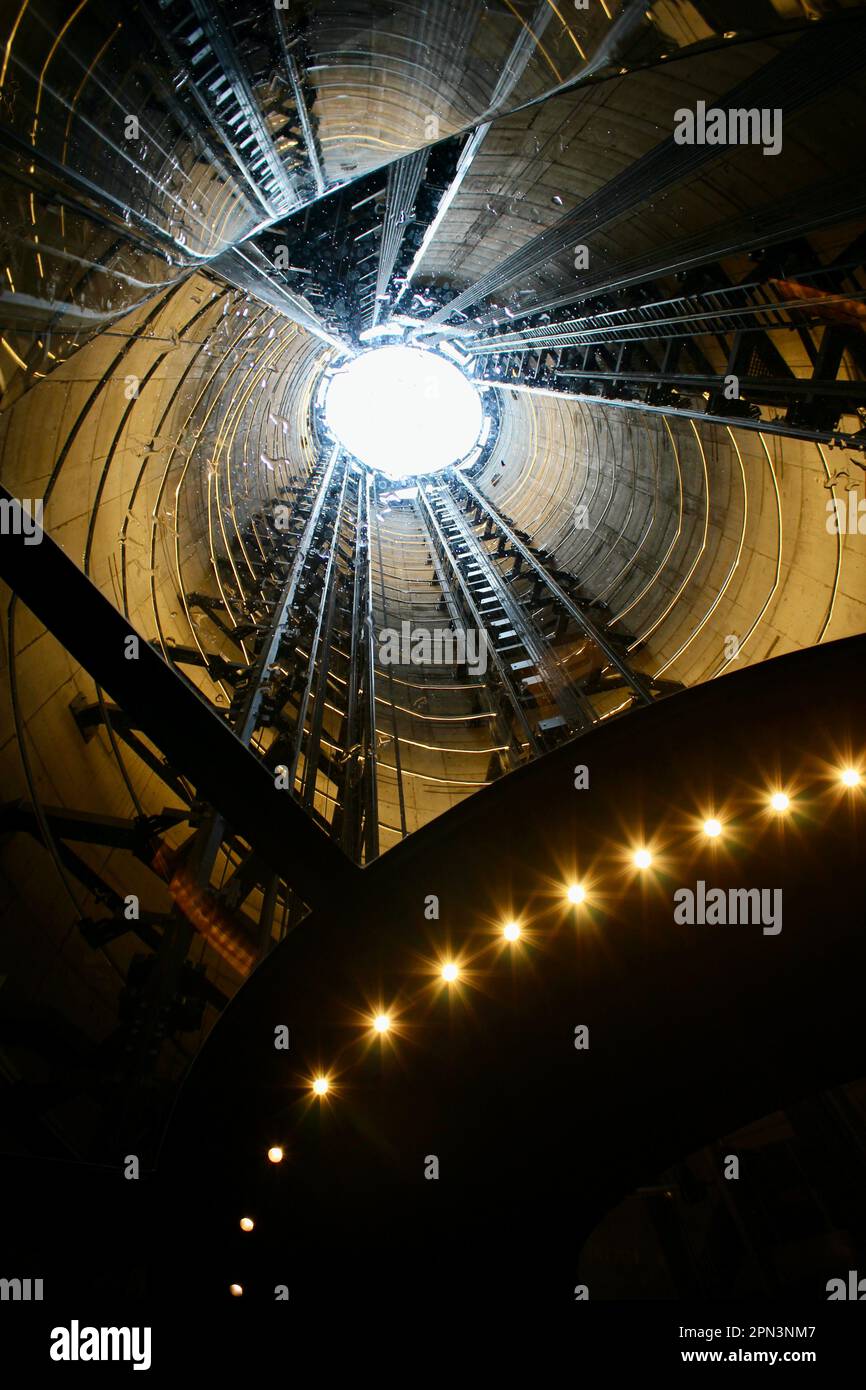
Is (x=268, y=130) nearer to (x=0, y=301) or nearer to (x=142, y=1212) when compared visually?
(x=0, y=301)

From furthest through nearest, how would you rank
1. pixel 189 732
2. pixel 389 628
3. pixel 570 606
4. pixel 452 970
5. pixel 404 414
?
pixel 404 414 → pixel 389 628 → pixel 570 606 → pixel 452 970 → pixel 189 732

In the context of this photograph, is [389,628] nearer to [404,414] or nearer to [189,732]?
[189,732]

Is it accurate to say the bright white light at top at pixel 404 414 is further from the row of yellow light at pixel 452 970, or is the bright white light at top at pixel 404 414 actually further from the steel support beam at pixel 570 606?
the row of yellow light at pixel 452 970

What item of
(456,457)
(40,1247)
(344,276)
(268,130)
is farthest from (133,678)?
(456,457)

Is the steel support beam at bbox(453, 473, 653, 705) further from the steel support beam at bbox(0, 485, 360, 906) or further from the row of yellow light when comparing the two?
the steel support beam at bbox(0, 485, 360, 906)

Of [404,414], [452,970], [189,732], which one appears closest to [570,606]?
[452,970]

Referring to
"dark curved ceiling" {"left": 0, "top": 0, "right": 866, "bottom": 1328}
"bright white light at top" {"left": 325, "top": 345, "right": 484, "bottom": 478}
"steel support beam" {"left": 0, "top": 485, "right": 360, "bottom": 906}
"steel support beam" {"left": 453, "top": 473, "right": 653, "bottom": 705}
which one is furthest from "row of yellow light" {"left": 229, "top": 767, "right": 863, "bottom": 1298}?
"bright white light at top" {"left": 325, "top": 345, "right": 484, "bottom": 478}

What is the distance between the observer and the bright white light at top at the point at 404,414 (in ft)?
67.7

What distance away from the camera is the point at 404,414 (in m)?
22.0

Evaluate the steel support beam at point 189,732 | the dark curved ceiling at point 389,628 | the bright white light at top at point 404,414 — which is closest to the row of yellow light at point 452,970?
the dark curved ceiling at point 389,628

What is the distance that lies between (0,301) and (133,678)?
72.0 inches

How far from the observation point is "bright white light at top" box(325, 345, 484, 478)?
20.6 metres

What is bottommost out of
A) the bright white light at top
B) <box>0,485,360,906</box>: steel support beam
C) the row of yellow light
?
the row of yellow light

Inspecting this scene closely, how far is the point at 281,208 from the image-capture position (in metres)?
7.11
